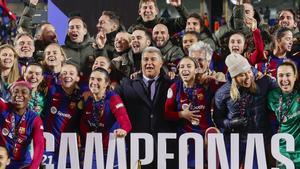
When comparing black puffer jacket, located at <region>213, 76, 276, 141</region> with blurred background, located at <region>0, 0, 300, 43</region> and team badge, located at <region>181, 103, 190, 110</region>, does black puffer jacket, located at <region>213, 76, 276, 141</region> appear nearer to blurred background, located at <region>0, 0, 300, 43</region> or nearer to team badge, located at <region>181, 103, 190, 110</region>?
team badge, located at <region>181, 103, 190, 110</region>

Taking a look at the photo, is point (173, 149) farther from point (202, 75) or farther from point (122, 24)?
point (122, 24)

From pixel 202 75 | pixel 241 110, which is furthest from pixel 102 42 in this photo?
pixel 241 110

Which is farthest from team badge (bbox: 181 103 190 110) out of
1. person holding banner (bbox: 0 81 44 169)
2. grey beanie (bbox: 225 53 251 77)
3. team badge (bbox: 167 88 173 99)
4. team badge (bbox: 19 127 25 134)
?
team badge (bbox: 19 127 25 134)

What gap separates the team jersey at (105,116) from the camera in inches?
171

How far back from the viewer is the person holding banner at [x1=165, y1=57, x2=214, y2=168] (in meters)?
4.27

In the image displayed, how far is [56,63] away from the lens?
4.45 meters

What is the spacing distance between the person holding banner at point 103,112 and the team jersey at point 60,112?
0.07 meters

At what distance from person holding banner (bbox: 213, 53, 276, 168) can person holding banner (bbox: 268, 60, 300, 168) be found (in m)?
0.06

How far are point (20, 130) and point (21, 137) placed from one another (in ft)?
0.16

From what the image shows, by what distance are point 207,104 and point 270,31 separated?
26.7 inches

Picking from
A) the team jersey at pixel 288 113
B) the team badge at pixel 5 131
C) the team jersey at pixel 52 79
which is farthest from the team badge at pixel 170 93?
the team badge at pixel 5 131

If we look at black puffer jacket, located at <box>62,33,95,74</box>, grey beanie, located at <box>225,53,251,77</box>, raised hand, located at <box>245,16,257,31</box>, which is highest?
raised hand, located at <box>245,16,257,31</box>

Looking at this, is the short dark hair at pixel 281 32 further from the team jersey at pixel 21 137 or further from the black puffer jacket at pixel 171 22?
the team jersey at pixel 21 137

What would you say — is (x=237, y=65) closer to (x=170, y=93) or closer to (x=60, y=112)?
(x=170, y=93)
